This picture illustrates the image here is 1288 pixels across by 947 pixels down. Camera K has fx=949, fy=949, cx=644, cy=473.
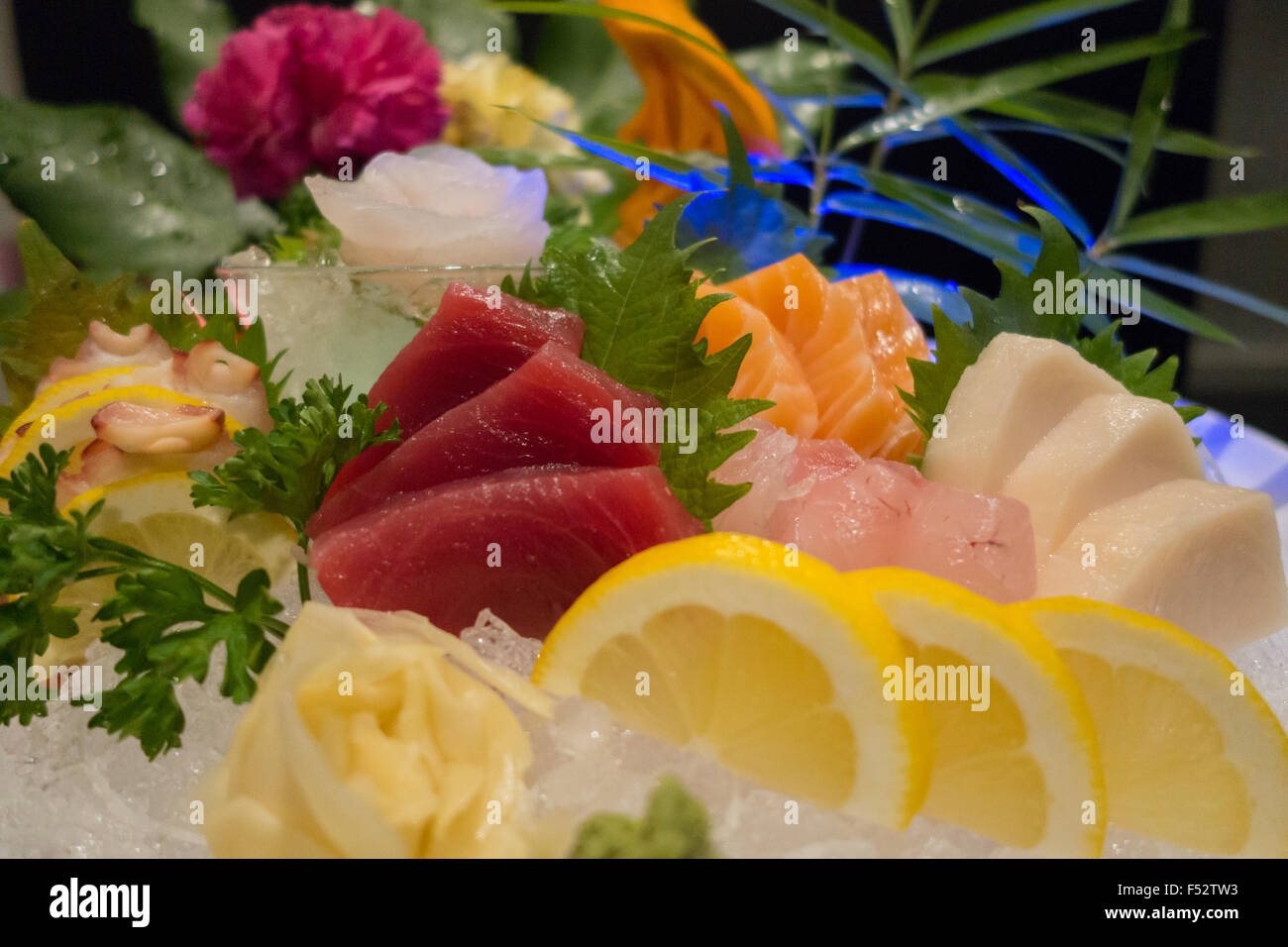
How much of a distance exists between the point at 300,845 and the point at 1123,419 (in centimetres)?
118

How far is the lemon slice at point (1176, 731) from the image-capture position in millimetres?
1069

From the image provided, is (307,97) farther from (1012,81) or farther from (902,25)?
(1012,81)

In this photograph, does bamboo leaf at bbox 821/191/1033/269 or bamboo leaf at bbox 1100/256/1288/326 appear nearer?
bamboo leaf at bbox 821/191/1033/269

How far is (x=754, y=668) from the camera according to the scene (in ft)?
3.41

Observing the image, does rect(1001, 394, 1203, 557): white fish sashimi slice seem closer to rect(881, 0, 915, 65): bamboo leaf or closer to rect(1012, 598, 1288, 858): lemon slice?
rect(1012, 598, 1288, 858): lemon slice

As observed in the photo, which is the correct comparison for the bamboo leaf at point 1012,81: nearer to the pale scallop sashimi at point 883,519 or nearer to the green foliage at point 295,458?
the pale scallop sashimi at point 883,519

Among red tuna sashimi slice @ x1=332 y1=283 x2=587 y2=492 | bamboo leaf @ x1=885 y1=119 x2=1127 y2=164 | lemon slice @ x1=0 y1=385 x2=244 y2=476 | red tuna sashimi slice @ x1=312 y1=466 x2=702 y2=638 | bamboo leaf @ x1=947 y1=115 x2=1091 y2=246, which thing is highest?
bamboo leaf @ x1=885 y1=119 x2=1127 y2=164

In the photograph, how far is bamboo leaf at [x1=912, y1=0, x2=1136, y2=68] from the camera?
2.20 m

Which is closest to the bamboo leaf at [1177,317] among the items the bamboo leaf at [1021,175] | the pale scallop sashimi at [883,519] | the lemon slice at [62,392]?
the bamboo leaf at [1021,175]

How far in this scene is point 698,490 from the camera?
126 centimetres

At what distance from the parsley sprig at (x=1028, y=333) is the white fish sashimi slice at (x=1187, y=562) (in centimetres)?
30

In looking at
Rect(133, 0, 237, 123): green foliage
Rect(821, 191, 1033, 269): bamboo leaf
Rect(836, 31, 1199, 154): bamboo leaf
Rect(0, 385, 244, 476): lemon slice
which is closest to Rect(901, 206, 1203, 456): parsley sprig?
Rect(821, 191, 1033, 269): bamboo leaf

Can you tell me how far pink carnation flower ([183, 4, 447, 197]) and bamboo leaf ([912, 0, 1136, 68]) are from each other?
1.42 meters
